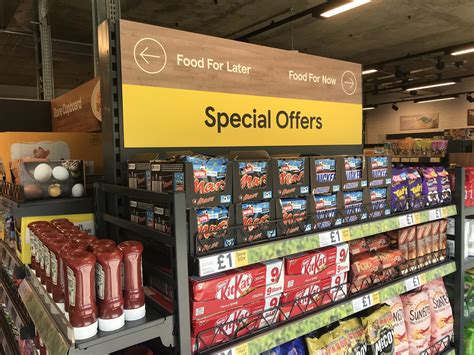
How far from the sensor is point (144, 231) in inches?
49.0

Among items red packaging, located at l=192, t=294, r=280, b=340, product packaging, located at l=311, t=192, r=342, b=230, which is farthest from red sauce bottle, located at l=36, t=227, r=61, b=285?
product packaging, located at l=311, t=192, r=342, b=230

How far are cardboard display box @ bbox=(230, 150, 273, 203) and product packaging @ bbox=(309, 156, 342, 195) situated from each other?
0.22 metres

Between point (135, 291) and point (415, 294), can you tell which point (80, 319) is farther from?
point (415, 294)

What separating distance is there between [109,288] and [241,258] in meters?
0.43

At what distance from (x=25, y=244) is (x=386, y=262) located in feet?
5.19

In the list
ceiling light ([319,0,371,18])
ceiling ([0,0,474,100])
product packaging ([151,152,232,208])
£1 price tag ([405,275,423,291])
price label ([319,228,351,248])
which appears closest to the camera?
product packaging ([151,152,232,208])

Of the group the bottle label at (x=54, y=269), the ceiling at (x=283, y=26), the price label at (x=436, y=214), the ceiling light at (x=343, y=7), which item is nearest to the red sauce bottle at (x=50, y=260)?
the bottle label at (x=54, y=269)

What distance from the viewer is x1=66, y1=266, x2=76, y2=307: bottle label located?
37.9 inches

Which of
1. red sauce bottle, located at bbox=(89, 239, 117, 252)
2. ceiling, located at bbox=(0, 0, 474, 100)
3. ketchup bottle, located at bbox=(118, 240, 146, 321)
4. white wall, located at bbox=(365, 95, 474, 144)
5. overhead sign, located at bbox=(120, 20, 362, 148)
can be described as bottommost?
ketchup bottle, located at bbox=(118, 240, 146, 321)

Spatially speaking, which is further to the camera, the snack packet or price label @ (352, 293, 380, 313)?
the snack packet

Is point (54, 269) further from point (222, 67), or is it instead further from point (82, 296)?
point (222, 67)

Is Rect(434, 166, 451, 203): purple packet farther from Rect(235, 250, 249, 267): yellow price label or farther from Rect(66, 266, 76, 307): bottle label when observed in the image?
Rect(66, 266, 76, 307): bottle label

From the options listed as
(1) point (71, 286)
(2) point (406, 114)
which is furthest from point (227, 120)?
(2) point (406, 114)

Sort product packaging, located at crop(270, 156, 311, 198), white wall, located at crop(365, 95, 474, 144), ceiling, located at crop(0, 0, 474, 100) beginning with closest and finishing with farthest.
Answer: product packaging, located at crop(270, 156, 311, 198), ceiling, located at crop(0, 0, 474, 100), white wall, located at crop(365, 95, 474, 144)
